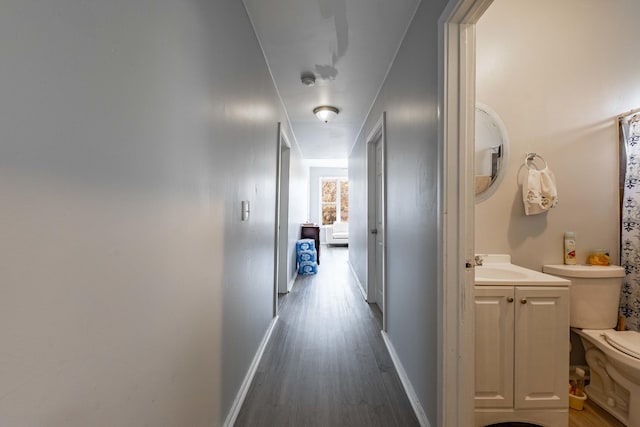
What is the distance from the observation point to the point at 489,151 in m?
1.95

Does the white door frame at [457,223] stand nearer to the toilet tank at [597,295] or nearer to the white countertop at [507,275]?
the white countertop at [507,275]

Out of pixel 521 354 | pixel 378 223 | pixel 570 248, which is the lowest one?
pixel 521 354

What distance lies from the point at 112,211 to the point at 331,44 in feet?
6.17

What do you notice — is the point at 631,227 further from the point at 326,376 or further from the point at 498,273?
the point at 326,376

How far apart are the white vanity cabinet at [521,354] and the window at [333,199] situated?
7.33 metres

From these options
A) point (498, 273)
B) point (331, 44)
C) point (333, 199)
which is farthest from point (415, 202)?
point (333, 199)

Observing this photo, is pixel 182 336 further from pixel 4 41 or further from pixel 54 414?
pixel 4 41

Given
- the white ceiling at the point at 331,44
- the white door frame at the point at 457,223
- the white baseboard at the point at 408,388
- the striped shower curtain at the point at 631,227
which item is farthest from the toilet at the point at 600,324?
the white ceiling at the point at 331,44

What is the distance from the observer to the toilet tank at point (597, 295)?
5.59 feet

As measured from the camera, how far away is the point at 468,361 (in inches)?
47.8

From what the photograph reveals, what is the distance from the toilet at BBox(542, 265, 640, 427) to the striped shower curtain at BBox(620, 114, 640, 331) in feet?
0.54

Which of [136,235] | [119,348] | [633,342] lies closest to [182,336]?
[119,348]

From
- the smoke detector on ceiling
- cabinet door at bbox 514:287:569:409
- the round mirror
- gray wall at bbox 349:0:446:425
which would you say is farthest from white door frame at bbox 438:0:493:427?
the smoke detector on ceiling

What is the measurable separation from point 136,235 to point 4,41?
424 millimetres
